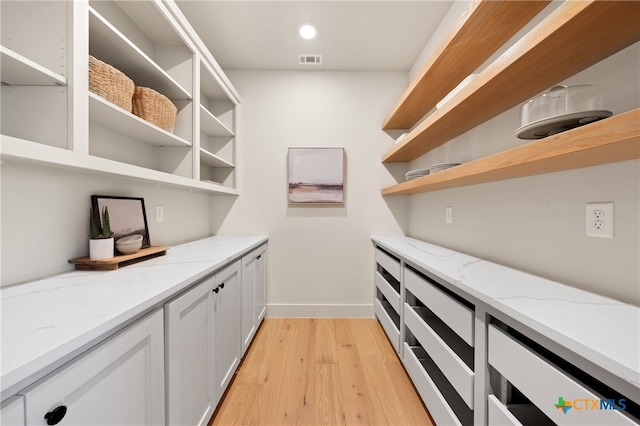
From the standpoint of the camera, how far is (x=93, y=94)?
38.4 inches

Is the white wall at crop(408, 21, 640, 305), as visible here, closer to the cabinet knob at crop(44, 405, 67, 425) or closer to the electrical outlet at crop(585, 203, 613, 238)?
the electrical outlet at crop(585, 203, 613, 238)

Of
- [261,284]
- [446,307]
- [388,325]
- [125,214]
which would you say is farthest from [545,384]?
[261,284]

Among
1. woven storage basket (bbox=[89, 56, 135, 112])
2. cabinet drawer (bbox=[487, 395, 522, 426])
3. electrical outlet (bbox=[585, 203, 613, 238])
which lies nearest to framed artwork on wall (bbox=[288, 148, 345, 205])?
woven storage basket (bbox=[89, 56, 135, 112])

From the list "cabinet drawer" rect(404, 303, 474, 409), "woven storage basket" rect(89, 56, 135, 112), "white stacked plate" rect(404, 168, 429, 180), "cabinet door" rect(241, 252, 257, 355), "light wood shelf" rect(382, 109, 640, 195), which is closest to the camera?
"light wood shelf" rect(382, 109, 640, 195)

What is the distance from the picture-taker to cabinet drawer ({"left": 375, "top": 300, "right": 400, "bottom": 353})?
1.84m

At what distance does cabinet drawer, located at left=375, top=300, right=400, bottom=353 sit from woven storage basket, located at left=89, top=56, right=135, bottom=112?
7.27 feet

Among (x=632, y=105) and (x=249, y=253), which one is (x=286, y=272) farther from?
(x=632, y=105)

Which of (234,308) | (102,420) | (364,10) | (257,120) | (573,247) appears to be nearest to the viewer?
(102,420)

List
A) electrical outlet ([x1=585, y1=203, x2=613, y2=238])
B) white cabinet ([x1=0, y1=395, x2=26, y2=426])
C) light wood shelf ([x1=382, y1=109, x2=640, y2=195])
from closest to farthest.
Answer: white cabinet ([x1=0, y1=395, x2=26, y2=426]), light wood shelf ([x1=382, y1=109, x2=640, y2=195]), electrical outlet ([x1=585, y1=203, x2=613, y2=238])

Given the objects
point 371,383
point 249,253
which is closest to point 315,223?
point 249,253

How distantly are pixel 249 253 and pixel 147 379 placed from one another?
116 centimetres

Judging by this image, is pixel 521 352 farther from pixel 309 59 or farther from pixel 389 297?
pixel 309 59

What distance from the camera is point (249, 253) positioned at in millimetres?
1926

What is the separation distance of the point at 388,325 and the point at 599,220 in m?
1.58
